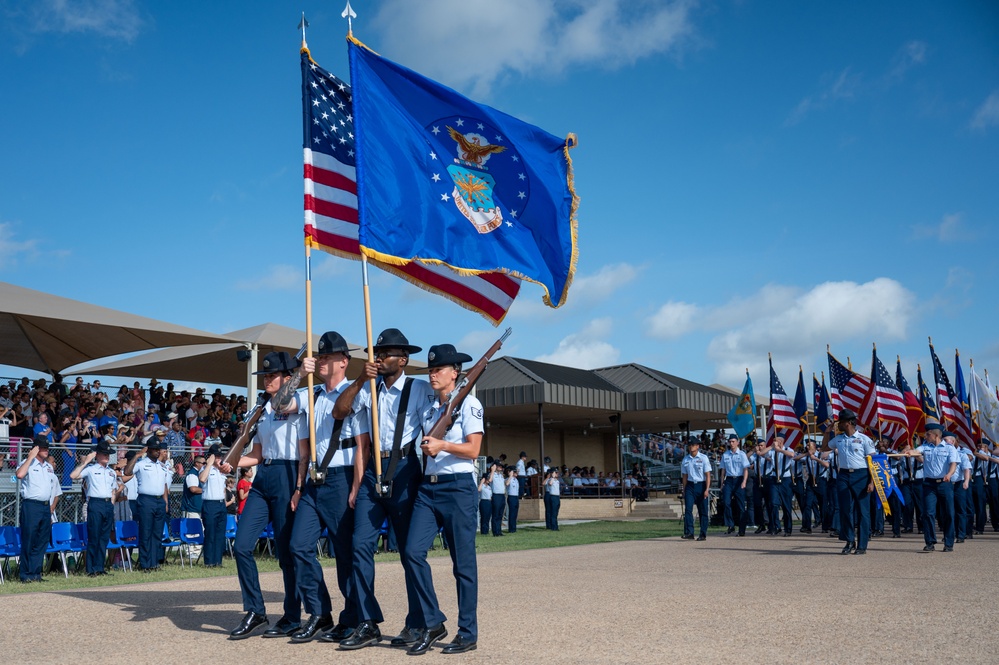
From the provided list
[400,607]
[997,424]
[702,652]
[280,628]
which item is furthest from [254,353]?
[997,424]

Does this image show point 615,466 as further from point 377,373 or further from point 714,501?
point 377,373

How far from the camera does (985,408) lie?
20031mm

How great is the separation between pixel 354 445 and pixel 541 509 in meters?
27.6

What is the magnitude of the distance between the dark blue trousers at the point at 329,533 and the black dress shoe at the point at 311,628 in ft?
0.17

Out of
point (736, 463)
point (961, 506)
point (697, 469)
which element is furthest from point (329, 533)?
point (736, 463)

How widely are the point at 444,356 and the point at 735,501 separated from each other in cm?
1528

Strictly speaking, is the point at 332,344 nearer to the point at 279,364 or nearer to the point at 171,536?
the point at 279,364

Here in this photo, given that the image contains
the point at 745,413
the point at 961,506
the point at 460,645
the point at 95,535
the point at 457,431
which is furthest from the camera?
the point at 745,413

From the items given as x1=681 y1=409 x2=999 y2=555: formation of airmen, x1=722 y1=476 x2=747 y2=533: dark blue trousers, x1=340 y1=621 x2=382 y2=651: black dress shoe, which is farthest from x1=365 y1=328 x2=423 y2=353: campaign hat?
x1=722 y1=476 x2=747 y2=533: dark blue trousers

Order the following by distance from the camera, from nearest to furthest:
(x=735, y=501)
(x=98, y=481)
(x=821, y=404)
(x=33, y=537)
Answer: (x=33, y=537)
(x=98, y=481)
(x=735, y=501)
(x=821, y=404)

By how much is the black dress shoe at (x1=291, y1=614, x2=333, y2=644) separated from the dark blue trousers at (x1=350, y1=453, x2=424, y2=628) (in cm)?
47

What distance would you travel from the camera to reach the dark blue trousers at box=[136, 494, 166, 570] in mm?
13922

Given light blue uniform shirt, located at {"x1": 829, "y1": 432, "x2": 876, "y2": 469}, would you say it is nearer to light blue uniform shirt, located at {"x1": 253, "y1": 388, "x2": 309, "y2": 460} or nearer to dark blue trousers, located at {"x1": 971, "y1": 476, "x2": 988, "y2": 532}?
dark blue trousers, located at {"x1": 971, "y1": 476, "x2": 988, "y2": 532}

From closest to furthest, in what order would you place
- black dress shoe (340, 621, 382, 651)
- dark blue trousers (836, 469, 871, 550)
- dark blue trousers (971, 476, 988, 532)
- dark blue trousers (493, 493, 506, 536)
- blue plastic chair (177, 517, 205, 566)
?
black dress shoe (340, 621, 382, 651), dark blue trousers (836, 469, 871, 550), blue plastic chair (177, 517, 205, 566), dark blue trousers (971, 476, 988, 532), dark blue trousers (493, 493, 506, 536)
